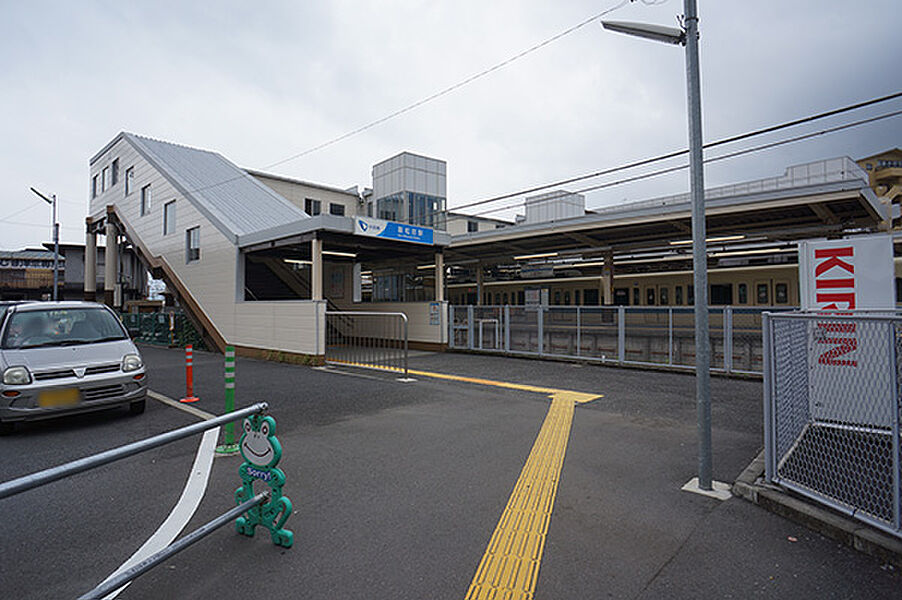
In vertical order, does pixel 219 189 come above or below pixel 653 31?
above

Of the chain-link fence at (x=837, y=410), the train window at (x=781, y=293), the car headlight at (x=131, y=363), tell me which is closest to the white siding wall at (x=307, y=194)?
the train window at (x=781, y=293)

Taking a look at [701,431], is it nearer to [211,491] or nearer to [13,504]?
[211,491]

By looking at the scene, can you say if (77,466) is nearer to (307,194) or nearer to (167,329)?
(167,329)

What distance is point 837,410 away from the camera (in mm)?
5492

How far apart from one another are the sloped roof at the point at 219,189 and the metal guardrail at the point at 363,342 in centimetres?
439

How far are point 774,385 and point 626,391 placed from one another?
511 cm

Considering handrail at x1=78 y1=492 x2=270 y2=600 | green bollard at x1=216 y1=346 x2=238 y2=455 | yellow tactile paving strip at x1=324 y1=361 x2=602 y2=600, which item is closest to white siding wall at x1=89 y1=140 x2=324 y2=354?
green bollard at x1=216 y1=346 x2=238 y2=455

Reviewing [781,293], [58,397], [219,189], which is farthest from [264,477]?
[781,293]

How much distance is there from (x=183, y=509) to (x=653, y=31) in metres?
6.06

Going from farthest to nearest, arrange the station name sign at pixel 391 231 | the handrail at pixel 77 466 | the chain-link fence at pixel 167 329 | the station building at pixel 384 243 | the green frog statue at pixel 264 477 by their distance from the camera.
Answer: the chain-link fence at pixel 167 329 → the station building at pixel 384 243 → the station name sign at pixel 391 231 → the green frog statue at pixel 264 477 → the handrail at pixel 77 466

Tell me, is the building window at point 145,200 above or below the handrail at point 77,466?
above

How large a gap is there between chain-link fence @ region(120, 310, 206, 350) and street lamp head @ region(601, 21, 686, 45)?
60.2ft

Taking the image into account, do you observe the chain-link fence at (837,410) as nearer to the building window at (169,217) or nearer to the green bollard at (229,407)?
the green bollard at (229,407)

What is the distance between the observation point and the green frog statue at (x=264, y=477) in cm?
328
